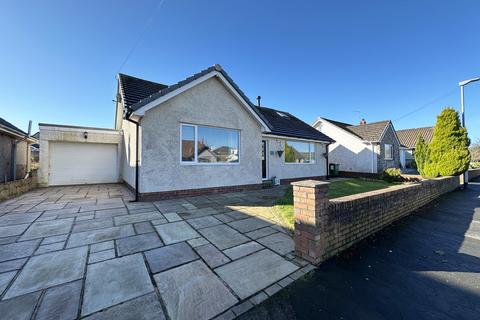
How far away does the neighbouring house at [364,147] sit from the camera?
678 inches

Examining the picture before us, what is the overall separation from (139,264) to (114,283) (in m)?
0.47

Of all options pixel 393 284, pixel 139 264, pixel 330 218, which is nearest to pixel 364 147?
pixel 330 218

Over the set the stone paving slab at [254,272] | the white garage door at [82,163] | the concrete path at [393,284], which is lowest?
the concrete path at [393,284]

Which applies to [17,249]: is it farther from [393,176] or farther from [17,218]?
[393,176]

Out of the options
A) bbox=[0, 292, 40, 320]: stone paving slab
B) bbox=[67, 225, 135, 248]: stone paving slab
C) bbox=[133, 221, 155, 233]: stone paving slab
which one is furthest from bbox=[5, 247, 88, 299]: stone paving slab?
bbox=[133, 221, 155, 233]: stone paving slab

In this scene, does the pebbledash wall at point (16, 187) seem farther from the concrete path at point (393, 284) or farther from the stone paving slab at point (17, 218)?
the concrete path at point (393, 284)

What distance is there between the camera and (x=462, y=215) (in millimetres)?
5910

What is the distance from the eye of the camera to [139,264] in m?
2.91

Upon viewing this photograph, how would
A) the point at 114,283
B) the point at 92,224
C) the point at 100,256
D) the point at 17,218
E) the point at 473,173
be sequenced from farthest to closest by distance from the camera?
the point at 473,173 → the point at 17,218 → the point at 92,224 → the point at 100,256 → the point at 114,283

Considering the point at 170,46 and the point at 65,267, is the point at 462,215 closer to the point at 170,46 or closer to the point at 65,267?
the point at 65,267

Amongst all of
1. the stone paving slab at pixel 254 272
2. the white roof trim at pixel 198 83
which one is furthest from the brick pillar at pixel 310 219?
the white roof trim at pixel 198 83

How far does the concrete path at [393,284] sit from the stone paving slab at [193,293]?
1.22ft

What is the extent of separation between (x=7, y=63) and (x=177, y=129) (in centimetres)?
919

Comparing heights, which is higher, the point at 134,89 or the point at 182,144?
the point at 134,89
